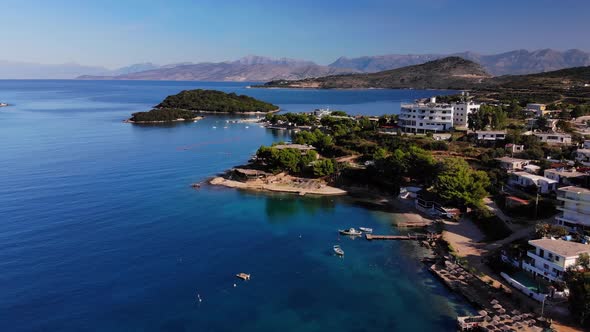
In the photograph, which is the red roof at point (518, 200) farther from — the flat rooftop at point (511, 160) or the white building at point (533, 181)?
the flat rooftop at point (511, 160)

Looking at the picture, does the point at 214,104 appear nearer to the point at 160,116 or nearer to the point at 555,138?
the point at 160,116

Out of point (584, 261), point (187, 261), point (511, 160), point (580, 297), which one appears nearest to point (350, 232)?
point (187, 261)

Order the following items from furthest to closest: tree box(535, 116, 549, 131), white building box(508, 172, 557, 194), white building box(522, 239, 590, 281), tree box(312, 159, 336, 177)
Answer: tree box(535, 116, 549, 131) → tree box(312, 159, 336, 177) → white building box(508, 172, 557, 194) → white building box(522, 239, 590, 281)

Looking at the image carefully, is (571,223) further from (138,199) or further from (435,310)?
(138,199)

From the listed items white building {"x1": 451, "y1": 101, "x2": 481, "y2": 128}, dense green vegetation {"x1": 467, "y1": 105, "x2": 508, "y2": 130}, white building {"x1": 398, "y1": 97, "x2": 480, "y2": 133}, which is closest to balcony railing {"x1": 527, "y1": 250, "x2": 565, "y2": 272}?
dense green vegetation {"x1": 467, "y1": 105, "x2": 508, "y2": 130}

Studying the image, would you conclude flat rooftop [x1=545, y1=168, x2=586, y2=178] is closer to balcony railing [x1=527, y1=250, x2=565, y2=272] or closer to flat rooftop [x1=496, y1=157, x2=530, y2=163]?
flat rooftop [x1=496, y1=157, x2=530, y2=163]
